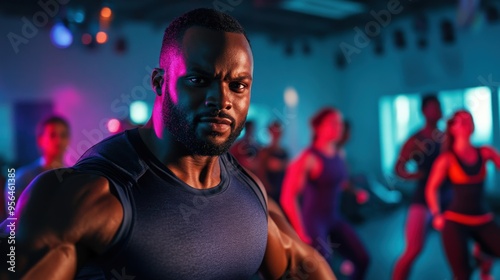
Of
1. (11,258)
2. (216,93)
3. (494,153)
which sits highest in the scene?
(216,93)

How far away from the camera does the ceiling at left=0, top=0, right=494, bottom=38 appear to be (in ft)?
22.4

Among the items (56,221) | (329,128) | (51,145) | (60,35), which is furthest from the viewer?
(60,35)

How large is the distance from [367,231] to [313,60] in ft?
12.9

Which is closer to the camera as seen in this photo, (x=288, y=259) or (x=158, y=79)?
(x=158, y=79)

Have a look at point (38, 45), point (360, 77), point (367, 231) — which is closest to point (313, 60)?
point (360, 77)

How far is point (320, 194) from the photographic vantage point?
4.14 m

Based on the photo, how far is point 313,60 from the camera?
9.73 m

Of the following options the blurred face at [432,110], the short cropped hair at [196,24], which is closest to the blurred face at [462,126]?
the blurred face at [432,110]

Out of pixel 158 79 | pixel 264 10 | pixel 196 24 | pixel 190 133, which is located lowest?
pixel 190 133

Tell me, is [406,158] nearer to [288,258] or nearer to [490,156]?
[490,156]

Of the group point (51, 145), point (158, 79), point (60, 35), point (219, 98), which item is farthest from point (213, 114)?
point (60, 35)

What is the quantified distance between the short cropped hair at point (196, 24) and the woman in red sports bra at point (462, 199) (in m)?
3.21

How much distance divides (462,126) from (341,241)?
52.9 inches

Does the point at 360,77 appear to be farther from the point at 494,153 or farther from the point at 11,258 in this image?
the point at 11,258
